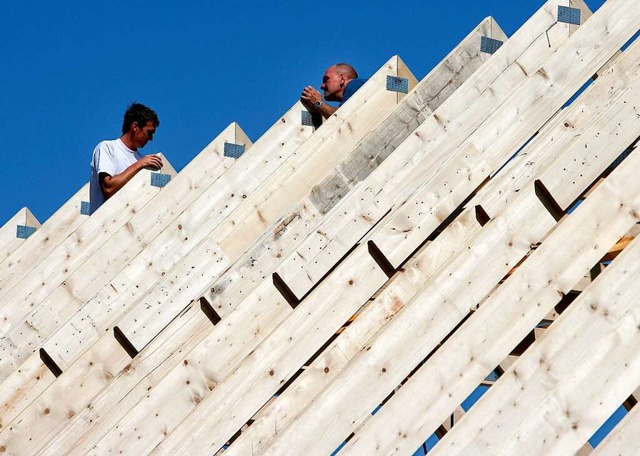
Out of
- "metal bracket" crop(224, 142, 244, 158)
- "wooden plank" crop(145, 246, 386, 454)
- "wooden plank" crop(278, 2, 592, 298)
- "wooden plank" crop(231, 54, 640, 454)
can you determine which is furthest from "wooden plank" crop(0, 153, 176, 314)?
"wooden plank" crop(231, 54, 640, 454)

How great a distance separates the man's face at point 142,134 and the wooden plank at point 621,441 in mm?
4154

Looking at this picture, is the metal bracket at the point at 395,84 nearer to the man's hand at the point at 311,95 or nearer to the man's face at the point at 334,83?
the man's hand at the point at 311,95

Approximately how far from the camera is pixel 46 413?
5.35m

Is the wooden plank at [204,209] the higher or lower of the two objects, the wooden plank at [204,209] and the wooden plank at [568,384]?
the higher

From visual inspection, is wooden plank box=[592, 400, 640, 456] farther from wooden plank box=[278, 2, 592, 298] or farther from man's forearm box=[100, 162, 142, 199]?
man's forearm box=[100, 162, 142, 199]

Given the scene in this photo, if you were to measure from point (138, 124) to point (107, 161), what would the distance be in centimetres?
29

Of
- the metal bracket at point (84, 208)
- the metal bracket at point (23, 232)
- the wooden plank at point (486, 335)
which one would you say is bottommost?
the wooden plank at point (486, 335)

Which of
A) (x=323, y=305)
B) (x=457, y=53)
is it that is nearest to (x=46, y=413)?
(x=323, y=305)

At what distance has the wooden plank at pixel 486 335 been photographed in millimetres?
4285

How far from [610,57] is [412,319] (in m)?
1.55

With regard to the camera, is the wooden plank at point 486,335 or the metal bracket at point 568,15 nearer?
the wooden plank at point 486,335

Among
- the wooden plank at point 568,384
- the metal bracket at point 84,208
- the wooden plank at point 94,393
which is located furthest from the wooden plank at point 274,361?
the metal bracket at point 84,208

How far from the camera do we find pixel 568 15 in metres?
6.02

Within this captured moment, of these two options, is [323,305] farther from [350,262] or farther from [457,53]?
[457,53]
